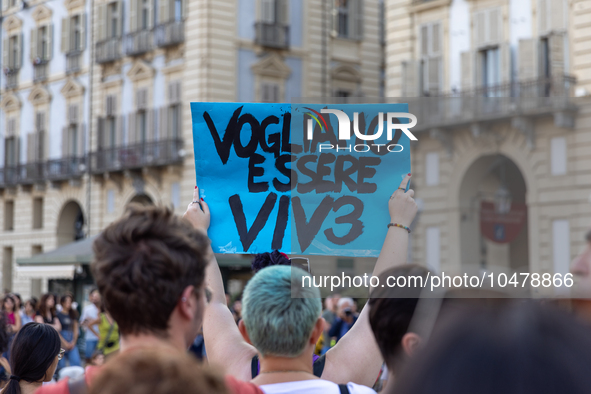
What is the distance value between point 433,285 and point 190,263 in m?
0.69

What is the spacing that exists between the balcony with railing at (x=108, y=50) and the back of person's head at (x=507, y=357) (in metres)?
28.2

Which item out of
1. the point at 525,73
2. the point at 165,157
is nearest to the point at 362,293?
the point at 525,73

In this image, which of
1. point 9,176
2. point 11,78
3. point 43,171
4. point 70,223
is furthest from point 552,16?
point 11,78

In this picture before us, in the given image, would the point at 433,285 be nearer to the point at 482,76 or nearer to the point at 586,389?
the point at 586,389

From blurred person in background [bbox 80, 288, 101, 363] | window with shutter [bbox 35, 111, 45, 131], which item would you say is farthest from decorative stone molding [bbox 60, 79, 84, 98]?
blurred person in background [bbox 80, 288, 101, 363]

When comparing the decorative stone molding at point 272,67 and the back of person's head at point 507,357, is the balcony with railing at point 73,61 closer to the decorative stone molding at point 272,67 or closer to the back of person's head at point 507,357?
the decorative stone molding at point 272,67

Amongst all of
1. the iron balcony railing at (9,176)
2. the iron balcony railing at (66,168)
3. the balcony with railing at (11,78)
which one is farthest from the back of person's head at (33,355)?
the balcony with railing at (11,78)

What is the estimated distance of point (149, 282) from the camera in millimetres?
2137

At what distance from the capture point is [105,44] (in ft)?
95.1

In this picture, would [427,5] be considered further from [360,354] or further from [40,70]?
[360,354]

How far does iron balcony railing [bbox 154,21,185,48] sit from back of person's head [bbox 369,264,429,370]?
79.8 feet

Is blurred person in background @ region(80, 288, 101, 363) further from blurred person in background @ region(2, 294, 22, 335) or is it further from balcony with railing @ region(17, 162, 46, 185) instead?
balcony with railing @ region(17, 162, 46, 185)

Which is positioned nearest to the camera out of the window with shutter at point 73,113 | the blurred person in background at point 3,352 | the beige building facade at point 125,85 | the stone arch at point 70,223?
the blurred person in background at point 3,352

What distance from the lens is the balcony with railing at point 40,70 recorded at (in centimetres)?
3197
